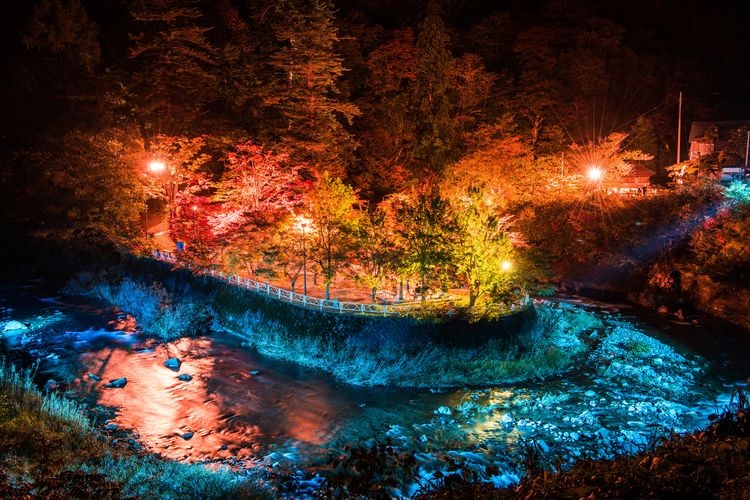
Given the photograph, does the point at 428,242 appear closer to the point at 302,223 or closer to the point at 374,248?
the point at 374,248

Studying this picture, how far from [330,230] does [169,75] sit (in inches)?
637

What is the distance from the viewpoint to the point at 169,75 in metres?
30.2

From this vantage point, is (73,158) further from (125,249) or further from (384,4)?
(384,4)

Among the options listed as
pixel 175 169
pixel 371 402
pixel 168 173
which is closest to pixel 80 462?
pixel 371 402

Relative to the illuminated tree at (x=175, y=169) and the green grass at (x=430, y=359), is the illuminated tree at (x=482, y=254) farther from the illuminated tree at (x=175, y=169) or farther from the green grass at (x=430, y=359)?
the illuminated tree at (x=175, y=169)

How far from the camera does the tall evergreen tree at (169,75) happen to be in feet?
97.7

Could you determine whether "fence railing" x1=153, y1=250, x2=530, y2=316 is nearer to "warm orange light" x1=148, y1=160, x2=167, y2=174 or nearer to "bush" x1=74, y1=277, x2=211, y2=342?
"bush" x1=74, y1=277, x2=211, y2=342

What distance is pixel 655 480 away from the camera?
5.64 metres

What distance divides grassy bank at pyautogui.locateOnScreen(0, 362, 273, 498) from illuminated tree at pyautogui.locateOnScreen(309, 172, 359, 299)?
34.8 ft

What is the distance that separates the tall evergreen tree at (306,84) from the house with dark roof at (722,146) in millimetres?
23835

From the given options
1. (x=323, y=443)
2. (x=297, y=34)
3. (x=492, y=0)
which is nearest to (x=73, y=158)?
(x=297, y=34)

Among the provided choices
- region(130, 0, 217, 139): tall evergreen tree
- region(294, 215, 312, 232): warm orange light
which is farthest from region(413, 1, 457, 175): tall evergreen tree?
region(130, 0, 217, 139): tall evergreen tree

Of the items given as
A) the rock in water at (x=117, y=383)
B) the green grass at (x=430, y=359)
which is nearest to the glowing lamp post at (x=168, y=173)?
the rock in water at (x=117, y=383)

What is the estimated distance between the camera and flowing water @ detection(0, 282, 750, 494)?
12992 millimetres
